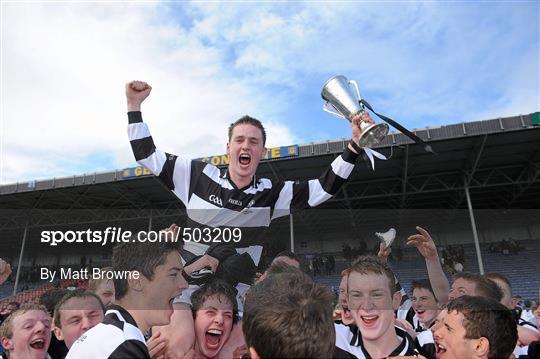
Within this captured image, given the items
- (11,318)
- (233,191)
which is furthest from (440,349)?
(11,318)

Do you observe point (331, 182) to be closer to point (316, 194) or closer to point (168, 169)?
point (316, 194)

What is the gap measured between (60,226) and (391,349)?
2.49 metres

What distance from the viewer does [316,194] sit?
305cm

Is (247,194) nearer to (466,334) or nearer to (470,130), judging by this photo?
(466,334)

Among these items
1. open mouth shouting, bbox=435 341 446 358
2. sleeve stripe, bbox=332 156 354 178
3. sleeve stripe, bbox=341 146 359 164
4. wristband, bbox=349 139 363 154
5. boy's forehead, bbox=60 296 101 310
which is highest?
wristband, bbox=349 139 363 154

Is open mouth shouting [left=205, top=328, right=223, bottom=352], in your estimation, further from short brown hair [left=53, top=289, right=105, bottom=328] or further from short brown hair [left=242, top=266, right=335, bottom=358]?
short brown hair [left=53, top=289, right=105, bottom=328]

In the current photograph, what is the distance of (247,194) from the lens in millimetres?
2793

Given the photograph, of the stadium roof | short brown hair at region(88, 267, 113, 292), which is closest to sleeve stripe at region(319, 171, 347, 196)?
short brown hair at region(88, 267, 113, 292)

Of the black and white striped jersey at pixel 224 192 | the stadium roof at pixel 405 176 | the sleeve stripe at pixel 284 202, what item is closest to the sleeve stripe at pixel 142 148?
the black and white striped jersey at pixel 224 192

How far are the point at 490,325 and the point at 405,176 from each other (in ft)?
52.9

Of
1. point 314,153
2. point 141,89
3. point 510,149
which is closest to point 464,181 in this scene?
point 510,149

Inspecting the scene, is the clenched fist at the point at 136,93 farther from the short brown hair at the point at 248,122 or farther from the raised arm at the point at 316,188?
the raised arm at the point at 316,188

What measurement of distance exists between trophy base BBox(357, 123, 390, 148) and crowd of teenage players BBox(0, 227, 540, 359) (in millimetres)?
847

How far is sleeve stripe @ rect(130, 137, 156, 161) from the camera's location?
104 inches
